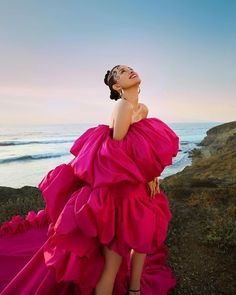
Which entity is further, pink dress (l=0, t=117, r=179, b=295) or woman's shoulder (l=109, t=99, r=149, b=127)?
woman's shoulder (l=109, t=99, r=149, b=127)

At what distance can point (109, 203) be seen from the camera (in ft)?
8.61

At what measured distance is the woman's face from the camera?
291cm

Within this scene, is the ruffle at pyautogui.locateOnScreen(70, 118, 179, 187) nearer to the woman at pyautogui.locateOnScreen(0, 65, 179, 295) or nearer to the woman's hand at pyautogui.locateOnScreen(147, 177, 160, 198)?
the woman at pyautogui.locateOnScreen(0, 65, 179, 295)

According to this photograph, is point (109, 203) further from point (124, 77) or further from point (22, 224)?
point (22, 224)

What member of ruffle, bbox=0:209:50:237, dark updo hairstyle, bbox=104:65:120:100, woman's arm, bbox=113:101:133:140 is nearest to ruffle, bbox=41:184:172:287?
woman's arm, bbox=113:101:133:140

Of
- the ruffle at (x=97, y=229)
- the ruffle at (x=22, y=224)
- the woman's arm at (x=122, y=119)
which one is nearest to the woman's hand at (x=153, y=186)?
the ruffle at (x=97, y=229)

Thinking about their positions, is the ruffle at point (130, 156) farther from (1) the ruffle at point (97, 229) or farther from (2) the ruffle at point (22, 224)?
(2) the ruffle at point (22, 224)

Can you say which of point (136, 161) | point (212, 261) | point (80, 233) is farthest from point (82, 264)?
point (212, 261)

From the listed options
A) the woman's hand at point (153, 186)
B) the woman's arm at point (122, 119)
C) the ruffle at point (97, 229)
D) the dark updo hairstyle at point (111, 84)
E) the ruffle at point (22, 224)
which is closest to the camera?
the ruffle at point (97, 229)

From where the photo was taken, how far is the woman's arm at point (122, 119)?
2.73 m

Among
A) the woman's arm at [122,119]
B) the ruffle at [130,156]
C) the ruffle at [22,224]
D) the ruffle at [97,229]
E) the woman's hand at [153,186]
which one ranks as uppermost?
the woman's arm at [122,119]

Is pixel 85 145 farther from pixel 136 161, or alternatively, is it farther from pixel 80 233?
pixel 80 233

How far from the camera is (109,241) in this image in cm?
263

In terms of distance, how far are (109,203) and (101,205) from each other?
3.4 inches
